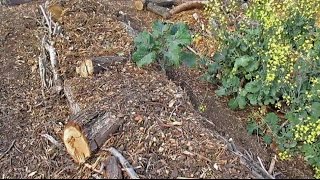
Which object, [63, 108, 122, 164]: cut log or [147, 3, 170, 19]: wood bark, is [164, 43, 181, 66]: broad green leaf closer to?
[63, 108, 122, 164]: cut log

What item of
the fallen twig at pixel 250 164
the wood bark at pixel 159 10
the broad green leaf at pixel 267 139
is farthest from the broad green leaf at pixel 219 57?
the wood bark at pixel 159 10

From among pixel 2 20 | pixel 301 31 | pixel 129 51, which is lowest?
pixel 2 20

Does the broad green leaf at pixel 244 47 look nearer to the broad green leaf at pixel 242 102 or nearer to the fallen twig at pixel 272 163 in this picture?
the broad green leaf at pixel 242 102

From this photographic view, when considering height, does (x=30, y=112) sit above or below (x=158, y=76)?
below

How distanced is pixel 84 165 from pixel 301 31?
3.12 metres

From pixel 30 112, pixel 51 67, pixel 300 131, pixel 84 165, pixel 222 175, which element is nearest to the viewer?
pixel 222 175

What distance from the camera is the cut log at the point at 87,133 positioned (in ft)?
12.7

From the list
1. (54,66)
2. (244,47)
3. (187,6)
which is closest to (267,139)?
(244,47)

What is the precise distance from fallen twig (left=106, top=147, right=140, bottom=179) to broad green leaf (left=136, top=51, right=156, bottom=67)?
122cm

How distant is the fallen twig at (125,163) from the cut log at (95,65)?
1.34m

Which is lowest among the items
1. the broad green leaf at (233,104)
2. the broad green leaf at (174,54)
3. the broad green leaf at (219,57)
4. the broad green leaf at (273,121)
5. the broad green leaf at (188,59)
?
the broad green leaf at (233,104)

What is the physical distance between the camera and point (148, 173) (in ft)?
12.0

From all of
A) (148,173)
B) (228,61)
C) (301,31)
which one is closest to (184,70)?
(228,61)

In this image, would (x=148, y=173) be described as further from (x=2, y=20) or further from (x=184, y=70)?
(x=2, y=20)
